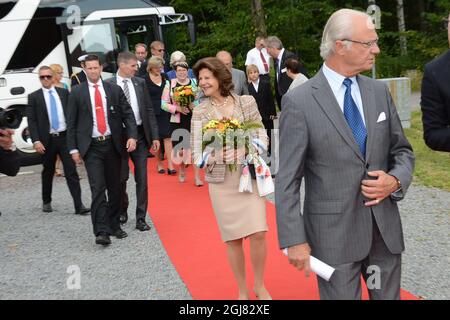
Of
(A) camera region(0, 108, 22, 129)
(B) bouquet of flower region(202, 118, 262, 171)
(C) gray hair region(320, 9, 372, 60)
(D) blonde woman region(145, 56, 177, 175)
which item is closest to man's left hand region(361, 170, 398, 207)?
(C) gray hair region(320, 9, 372, 60)

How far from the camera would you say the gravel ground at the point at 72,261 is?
19.1 feet

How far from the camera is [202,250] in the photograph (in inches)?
273

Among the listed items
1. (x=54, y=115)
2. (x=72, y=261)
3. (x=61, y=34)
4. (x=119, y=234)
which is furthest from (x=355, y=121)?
(x=61, y=34)

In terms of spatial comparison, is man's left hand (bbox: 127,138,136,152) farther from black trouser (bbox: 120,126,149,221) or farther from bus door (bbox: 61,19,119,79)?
bus door (bbox: 61,19,119,79)

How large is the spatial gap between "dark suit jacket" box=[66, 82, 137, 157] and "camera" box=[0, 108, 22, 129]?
4.93 feet

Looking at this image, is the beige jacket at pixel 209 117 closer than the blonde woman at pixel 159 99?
Yes

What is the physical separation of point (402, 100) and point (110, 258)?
9979 mm

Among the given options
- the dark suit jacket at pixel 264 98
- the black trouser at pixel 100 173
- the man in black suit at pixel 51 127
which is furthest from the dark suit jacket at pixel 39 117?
the dark suit jacket at pixel 264 98

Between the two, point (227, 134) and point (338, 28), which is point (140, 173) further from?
point (338, 28)

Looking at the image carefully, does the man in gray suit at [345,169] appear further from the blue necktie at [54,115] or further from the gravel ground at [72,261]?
the blue necktie at [54,115]

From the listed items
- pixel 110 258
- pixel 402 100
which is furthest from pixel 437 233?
pixel 402 100

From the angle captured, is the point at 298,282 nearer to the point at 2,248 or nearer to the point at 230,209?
the point at 230,209

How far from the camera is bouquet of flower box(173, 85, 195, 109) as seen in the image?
10.2m

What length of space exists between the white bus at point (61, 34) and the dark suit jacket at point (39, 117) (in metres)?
4.49
